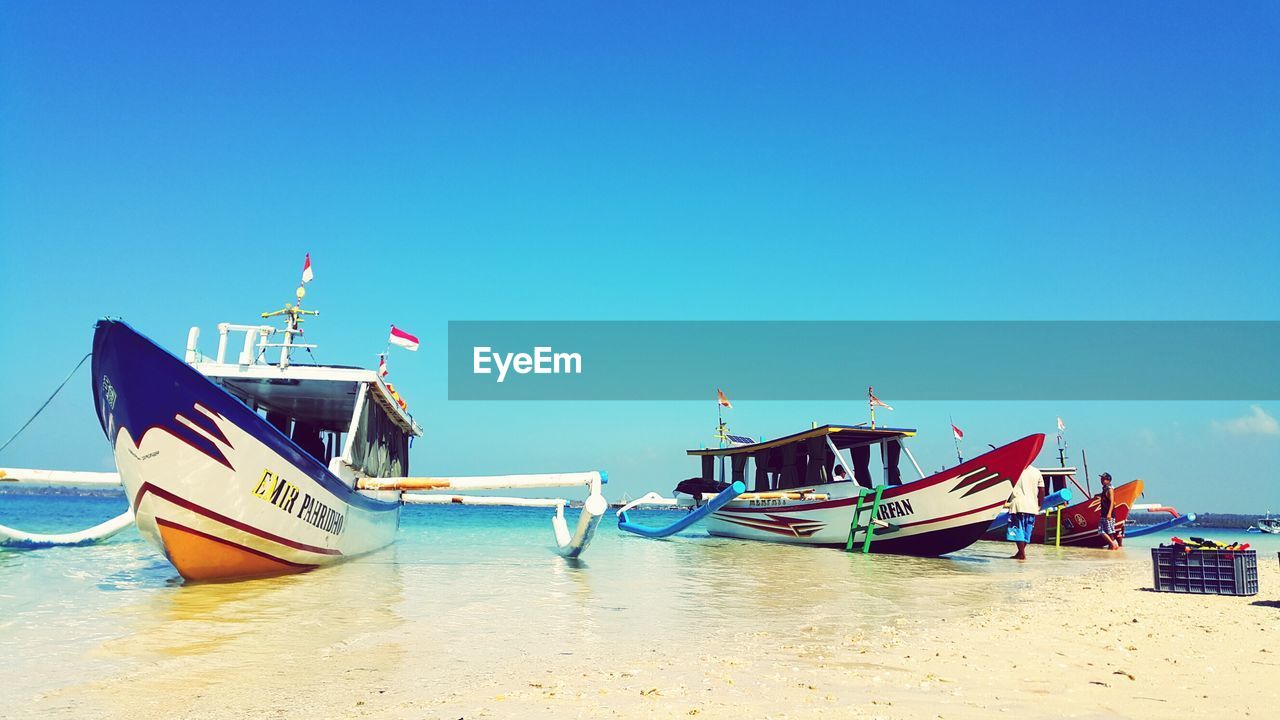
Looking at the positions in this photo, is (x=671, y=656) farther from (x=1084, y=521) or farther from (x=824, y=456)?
(x=1084, y=521)

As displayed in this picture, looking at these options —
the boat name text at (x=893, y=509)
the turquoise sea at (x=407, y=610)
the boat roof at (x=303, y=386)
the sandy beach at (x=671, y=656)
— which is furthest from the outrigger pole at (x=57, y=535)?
the boat name text at (x=893, y=509)

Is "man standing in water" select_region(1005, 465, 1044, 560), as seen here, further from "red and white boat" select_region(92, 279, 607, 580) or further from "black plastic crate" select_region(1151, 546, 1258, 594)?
"red and white boat" select_region(92, 279, 607, 580)

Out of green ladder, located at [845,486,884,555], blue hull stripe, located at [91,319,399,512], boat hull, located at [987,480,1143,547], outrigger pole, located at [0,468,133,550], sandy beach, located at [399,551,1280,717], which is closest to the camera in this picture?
sandy beach, located at [399,551,1280,717]

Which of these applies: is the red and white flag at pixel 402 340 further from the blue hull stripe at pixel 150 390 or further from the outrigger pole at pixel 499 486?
the blue hull stripe at pixel 150 390

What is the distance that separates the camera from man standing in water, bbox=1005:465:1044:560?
16344mm

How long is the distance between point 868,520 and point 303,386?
43.4ft

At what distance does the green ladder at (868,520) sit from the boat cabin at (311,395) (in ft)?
37.1

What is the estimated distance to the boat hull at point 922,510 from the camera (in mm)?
15195

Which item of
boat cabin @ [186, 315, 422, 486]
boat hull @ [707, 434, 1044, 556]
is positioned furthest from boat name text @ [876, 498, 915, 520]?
boat cabin @ [186, 315, 422, 486]

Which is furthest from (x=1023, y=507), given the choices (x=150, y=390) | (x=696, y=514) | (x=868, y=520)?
(x=150, y=390)

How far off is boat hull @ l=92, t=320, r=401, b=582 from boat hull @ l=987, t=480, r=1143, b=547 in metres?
21.7

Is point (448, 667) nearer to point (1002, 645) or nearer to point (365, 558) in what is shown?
point (1002, 645)

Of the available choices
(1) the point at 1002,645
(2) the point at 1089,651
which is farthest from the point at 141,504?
(2) the point at 1089,651

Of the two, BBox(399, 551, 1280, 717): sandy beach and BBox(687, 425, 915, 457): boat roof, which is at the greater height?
BBox(687, 425, 915, 457): boat roof
